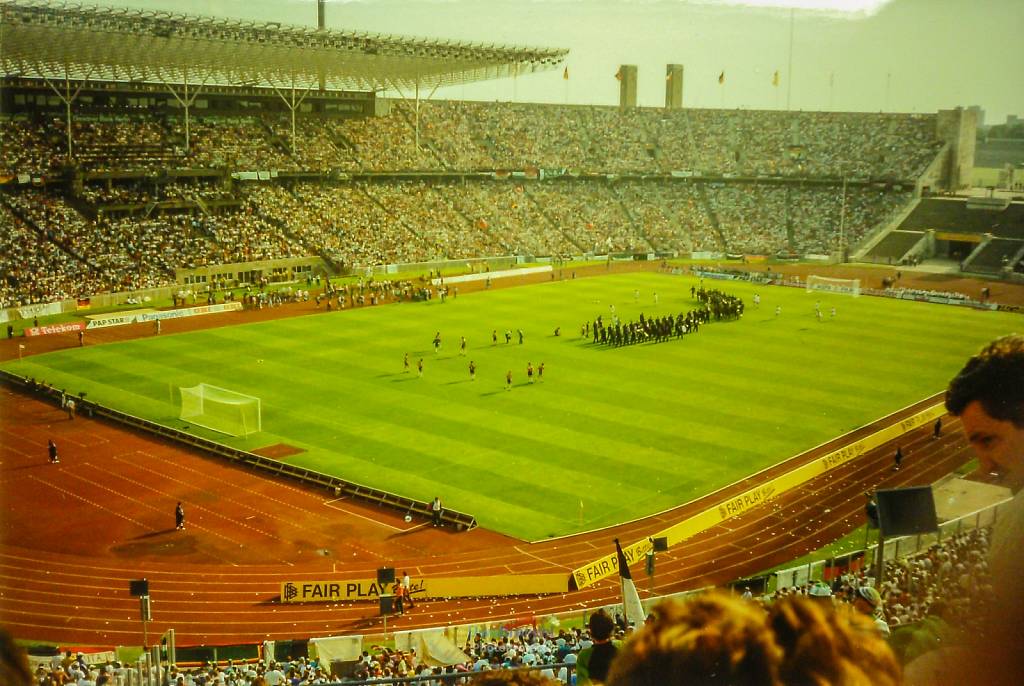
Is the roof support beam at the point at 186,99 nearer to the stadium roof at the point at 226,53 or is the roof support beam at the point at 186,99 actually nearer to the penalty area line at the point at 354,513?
the stadium roof at the point at 226,53

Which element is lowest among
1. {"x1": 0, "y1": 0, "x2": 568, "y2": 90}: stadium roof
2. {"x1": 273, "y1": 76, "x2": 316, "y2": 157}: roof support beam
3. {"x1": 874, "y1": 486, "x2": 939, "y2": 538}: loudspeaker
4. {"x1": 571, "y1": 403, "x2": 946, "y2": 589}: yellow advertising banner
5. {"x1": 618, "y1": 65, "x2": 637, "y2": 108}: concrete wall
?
{"x1": 571, "y1": 403, "x2": 946, "y2": 589}: yellow advertising banner

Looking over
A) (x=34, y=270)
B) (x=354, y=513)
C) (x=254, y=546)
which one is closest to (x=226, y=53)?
(x=34, y=270)

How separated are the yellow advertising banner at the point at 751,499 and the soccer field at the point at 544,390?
5.02ft

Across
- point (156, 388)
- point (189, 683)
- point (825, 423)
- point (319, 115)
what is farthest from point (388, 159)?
point (189, 683)

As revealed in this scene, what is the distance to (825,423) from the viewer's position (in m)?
34.5

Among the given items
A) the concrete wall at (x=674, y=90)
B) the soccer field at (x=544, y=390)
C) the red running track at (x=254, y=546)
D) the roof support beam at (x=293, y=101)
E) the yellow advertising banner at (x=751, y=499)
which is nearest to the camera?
the red running track at (x=254, y=546)

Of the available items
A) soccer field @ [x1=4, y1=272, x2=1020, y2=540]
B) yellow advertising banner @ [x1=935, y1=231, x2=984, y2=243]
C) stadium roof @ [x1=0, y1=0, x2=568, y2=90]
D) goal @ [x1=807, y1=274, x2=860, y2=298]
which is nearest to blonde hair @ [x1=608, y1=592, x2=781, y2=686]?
soccer field @ [x1=4, y1=272, x2=1020, y2=540]

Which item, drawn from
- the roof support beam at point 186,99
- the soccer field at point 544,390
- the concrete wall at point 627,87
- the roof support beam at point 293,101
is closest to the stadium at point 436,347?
the soccer field at point 544,390

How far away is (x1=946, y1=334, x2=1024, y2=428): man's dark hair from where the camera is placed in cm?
342

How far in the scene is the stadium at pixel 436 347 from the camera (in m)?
21.5

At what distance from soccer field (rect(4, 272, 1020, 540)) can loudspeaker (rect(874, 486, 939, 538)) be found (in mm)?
15742

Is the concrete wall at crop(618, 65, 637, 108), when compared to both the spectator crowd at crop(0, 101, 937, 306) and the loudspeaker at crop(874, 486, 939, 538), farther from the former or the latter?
the loudspeaker at crop(874, 486, 939, 538)

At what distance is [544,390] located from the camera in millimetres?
37969

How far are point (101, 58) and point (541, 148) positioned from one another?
44.7 meters
